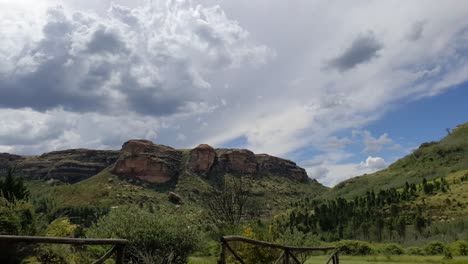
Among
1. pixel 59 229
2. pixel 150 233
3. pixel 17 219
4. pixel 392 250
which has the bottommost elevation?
pixel 392 250

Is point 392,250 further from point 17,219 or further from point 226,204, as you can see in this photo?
point 17,219

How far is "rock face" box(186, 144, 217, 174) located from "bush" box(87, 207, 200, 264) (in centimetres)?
13550

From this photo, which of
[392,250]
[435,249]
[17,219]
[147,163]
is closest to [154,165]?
[147,163]

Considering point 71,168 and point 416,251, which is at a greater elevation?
point 71,168

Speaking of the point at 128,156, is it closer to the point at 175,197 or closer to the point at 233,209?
the point at 175,197

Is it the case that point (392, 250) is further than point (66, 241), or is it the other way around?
point (392, 250)

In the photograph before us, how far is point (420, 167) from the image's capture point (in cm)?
12756

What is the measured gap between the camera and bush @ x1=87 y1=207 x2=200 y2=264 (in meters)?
17.2

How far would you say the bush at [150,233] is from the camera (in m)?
17.2

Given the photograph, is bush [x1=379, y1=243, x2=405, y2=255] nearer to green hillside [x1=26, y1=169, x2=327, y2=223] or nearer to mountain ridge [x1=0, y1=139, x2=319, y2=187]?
green hillside [x1=26, y1=169, x2=327, y2=223]

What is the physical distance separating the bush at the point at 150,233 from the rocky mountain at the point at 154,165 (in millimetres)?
128613

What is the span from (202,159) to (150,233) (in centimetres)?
15142

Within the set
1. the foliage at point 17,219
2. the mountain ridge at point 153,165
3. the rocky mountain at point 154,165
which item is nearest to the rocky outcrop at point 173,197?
the rocky mountain at point 154,165

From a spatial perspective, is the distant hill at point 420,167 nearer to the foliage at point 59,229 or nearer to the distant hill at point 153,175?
the distant hill at point 153,175
